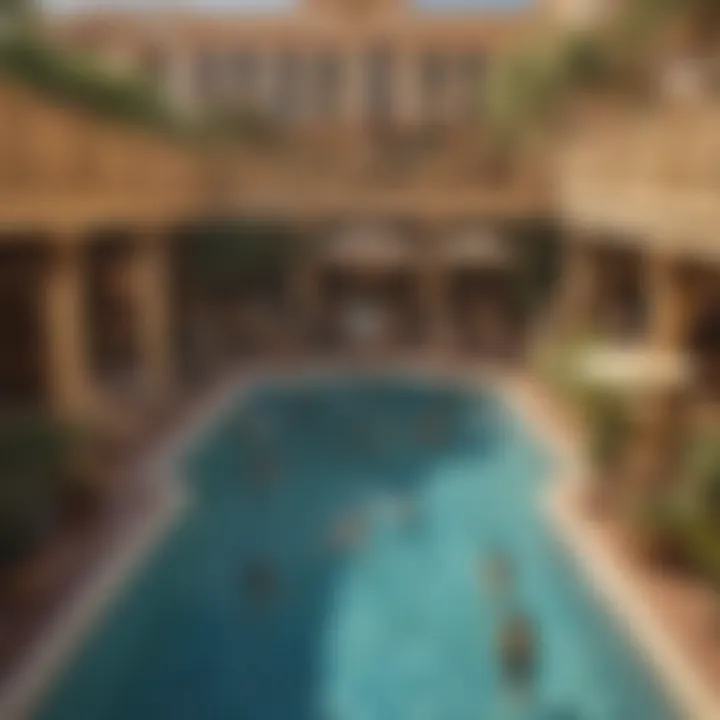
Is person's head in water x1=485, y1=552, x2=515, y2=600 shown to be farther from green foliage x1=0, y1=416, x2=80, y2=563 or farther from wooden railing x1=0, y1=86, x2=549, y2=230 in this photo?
wooden railing x1=0, y1=86, x2=549, y2=230

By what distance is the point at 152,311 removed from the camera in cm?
1571

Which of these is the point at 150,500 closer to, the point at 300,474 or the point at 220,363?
the point at 300,474

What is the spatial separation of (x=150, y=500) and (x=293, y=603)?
261 cm

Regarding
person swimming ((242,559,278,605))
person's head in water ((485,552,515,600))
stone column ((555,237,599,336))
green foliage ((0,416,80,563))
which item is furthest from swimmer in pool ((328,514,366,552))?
stone column ((555,237,599,336))

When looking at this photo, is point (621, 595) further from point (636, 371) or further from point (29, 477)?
point (29, 477)

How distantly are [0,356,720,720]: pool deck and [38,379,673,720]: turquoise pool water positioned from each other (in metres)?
0.13

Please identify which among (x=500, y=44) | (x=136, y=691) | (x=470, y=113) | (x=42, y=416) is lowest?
(x=136, y=691)

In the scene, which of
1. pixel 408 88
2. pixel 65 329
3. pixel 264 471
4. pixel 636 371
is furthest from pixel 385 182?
pixel 636 371

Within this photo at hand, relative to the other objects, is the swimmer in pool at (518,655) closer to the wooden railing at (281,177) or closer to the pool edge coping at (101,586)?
the pool edge coping at (101,586)

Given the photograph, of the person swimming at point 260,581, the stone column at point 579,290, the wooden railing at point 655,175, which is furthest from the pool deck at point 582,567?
the wooden railing at point 655,175

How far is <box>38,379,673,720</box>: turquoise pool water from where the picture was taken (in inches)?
261

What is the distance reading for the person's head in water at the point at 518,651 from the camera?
7.01 metres

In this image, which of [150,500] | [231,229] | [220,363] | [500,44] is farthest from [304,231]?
[150,500]

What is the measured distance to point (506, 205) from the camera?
19.0 metres
